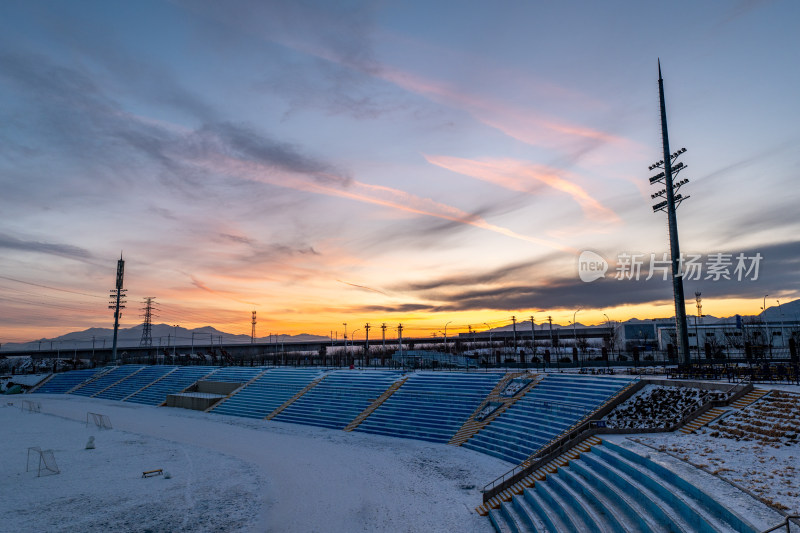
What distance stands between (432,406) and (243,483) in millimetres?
19147

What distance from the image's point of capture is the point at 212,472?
88.1 feet

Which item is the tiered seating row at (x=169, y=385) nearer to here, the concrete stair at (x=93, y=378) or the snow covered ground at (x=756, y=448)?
the concrete stair at (x=93, y=378)

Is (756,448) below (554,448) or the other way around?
the other way around

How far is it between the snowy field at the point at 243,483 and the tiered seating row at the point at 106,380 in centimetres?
3724

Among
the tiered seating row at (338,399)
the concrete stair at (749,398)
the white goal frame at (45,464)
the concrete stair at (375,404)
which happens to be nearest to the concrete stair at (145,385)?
the tiered seating row at (338,399)

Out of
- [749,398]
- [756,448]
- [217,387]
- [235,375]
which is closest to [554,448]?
[756,448]

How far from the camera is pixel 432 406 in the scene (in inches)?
1581

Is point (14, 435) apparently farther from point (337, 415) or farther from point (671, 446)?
point (671, 446)

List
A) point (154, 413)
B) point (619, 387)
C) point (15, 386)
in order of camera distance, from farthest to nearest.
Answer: point (15, 386) < point (154, 413) < point (619, 387)

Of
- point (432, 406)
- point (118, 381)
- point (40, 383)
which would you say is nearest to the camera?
point (432, 406)

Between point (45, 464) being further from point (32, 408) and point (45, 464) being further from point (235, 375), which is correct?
point (32, 408)

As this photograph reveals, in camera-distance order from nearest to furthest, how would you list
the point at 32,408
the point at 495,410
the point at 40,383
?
the point at 495,410 → the point at 32,408 → the point at 40,383

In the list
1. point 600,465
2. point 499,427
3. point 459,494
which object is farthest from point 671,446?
point 499,427

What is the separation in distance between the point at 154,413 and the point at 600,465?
49875mm
